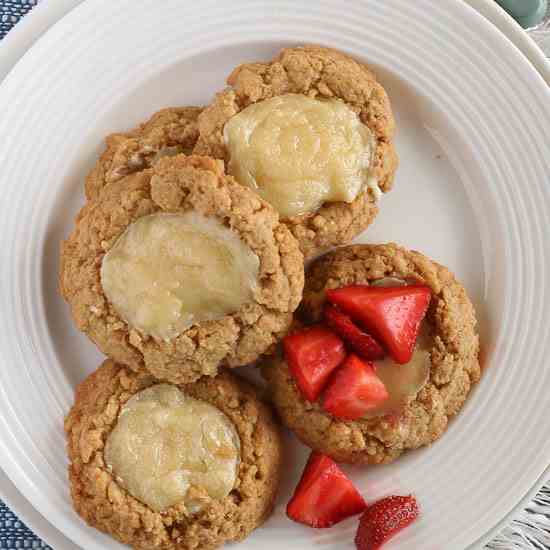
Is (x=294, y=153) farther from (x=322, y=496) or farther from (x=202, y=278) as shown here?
(x=322, y=496)

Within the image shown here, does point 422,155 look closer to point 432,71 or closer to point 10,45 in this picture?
point 432,71

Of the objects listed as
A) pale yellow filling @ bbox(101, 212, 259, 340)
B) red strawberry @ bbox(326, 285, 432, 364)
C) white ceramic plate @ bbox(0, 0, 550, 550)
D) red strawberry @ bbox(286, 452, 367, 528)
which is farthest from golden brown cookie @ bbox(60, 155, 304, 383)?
red strawberry @ bbox(286, 452, 367, 528)

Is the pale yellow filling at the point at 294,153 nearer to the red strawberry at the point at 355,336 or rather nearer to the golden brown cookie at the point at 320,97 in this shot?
the golden brown cookie at the point at 320,97

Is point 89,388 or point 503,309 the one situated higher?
point 503,309

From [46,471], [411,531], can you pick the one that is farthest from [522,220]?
[46,471]

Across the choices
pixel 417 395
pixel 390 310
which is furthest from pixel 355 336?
pixel 417 395

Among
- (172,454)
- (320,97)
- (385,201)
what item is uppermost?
(320,97)
